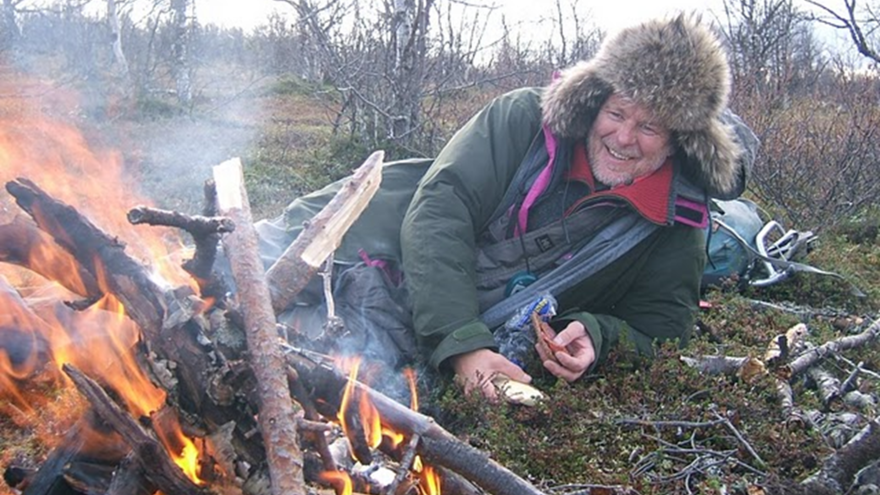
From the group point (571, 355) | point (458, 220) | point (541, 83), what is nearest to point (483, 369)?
point (571, 355)

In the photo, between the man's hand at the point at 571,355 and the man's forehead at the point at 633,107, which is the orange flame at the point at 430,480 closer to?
the man's hand at the point at 571,355

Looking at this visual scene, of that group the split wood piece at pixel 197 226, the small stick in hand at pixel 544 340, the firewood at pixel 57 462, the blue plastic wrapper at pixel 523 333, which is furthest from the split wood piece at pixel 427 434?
the blue plastic wrapper at pixel 523 333

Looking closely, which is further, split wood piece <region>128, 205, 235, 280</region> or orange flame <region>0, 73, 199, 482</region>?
orange flame <region>0, 73, 199, 482</region>

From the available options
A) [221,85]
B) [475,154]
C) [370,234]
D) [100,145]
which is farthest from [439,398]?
[221,85]

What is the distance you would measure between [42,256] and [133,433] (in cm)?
64

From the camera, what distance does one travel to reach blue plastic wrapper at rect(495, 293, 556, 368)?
3402mm

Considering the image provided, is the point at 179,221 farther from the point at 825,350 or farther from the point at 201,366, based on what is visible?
the point at 825,350

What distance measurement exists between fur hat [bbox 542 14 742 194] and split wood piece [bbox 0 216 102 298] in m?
2.21

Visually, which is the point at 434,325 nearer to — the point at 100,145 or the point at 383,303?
the point at 383,303


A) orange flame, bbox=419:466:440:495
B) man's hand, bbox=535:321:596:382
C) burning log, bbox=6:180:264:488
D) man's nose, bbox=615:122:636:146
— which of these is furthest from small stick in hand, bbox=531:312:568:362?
burning log, bbox=6:180:264:488

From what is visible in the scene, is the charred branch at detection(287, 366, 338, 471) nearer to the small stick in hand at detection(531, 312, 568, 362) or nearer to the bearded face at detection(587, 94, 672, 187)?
the small stick in hand at detection(531, 312, 568, 362)

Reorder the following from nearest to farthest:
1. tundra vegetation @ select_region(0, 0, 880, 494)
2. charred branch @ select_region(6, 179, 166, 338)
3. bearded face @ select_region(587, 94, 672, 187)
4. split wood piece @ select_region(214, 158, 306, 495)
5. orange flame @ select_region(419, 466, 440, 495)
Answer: split wood piece @ select_region(214, 158, 306, 495) < charred branch @ select_region(6, 179, 166, 338) < orange flame @ select_region(419, 466, 440, 495) < tundra vegetation @ select_region(0, 0, 880, 494) < bearded face @ select_region(587, 94, 672, 187)

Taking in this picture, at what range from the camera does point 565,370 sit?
3.34 m

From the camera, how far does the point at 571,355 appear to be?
3383mm
